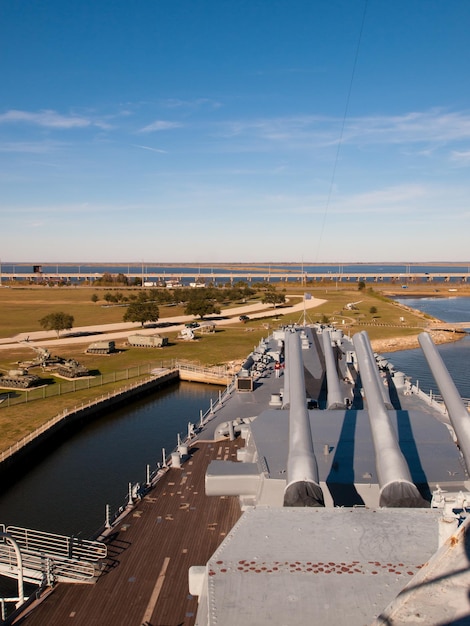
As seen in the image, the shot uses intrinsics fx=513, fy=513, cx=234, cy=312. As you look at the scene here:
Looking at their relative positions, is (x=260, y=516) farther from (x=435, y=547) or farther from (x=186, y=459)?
(x=186, y=459)

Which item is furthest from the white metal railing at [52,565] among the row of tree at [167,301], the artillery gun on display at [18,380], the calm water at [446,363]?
the row of tree at [167,301]

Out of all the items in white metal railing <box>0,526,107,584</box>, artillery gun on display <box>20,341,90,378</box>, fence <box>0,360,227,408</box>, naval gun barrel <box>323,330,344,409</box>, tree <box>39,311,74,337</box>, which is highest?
naval gun barrel <box>323,330,344,409</box>

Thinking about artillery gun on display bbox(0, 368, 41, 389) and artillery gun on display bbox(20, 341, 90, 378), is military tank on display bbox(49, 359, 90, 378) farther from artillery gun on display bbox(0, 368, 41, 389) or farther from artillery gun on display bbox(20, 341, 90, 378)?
artillery gun on display bbox(0, 368, 41, 389)

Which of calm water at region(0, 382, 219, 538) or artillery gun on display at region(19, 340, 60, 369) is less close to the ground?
artillery gun on display at region(19, 340, 60, 369)

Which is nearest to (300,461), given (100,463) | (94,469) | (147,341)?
(94,469)

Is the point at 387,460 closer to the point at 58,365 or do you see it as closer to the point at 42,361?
the point at 58,365

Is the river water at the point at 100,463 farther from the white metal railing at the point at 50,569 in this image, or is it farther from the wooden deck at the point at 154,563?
the white metal railing at the point at 50,569

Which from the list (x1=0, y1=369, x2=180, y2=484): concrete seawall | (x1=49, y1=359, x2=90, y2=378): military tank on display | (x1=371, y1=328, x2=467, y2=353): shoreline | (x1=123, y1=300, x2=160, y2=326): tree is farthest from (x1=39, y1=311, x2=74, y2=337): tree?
(x1=371, y1=328, x2=467, y2=353): shoreline
